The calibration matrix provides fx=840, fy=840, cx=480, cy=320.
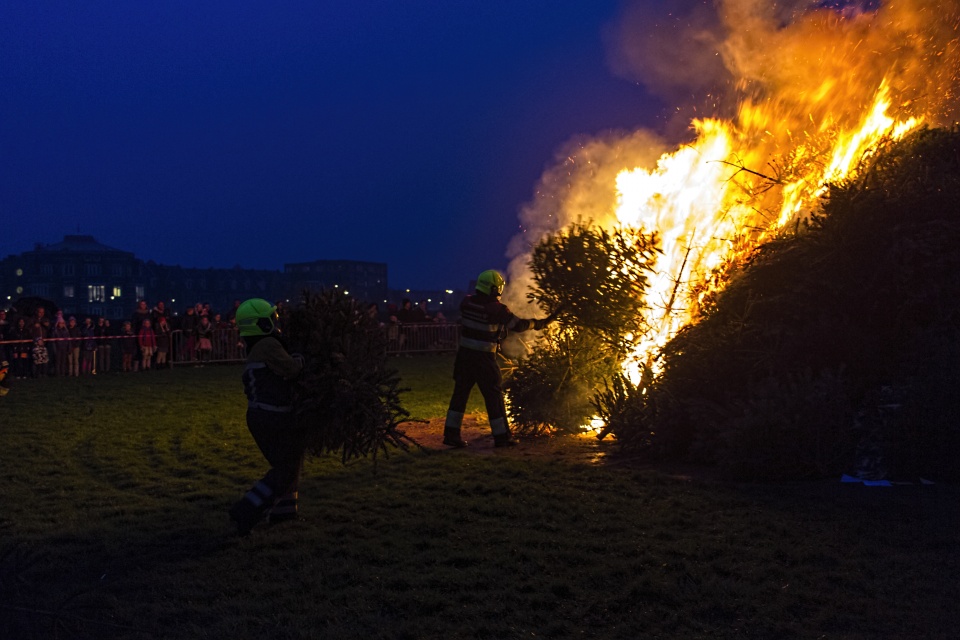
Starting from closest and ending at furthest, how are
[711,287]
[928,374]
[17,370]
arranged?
[928,374]
[711,287]
[17,370]

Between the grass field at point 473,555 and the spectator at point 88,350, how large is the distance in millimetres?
13632

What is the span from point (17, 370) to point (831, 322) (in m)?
19.9

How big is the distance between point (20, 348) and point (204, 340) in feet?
15.9

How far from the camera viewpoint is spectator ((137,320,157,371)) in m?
23.2

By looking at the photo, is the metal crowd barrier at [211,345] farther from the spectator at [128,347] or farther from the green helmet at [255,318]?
the green helmet at [255,318]

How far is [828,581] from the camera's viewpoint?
17.5 ft

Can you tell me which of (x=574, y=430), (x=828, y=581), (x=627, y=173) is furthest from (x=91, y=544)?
(x=627, y=173)

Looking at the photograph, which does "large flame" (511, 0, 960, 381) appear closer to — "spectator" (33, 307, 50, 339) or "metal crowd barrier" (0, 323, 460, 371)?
"metal crowd barrier" (0, 323, 460, 371)

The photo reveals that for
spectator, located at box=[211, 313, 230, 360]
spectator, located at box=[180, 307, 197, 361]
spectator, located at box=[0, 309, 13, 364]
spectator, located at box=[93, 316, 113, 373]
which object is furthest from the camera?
spectator, located at box=[211, 313, 230, 360]

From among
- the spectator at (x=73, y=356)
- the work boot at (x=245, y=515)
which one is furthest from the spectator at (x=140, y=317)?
the work boot at (x=245, y=515)

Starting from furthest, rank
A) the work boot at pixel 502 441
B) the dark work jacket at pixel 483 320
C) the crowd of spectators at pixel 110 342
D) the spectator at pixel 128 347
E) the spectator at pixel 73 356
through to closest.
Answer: the spectator at pixel 128 347 < the spectator at pixel 73 356 < the crowd of spectators at pixel 110 342 < the dark work jacket at pixel 483 320 < the work boot at pixel 502 441

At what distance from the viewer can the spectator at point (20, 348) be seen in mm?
21297

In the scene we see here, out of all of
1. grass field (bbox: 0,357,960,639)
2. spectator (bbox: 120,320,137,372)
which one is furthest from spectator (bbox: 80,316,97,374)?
grass field (bbox: 0,357,960,639)

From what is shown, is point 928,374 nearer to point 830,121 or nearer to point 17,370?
point 830,121
